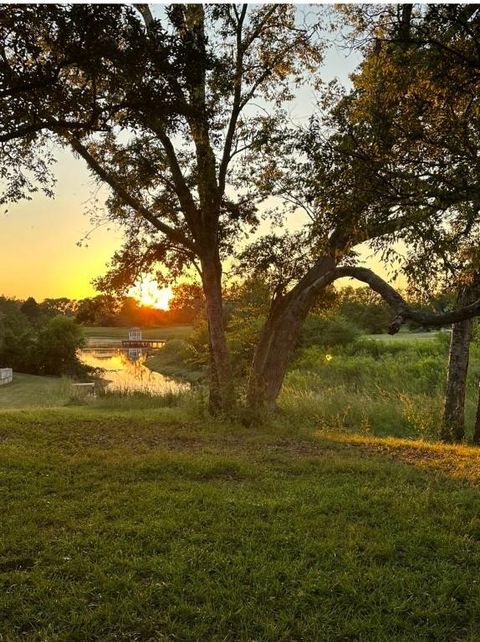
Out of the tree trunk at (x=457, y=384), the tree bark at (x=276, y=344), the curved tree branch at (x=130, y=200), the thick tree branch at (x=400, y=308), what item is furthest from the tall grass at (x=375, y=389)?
the curved tree branch at (x=130, y=200)

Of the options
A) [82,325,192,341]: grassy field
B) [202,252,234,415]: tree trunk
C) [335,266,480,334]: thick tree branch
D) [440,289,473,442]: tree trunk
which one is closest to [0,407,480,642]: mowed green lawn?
[335,266,480,334]: thick tree branch

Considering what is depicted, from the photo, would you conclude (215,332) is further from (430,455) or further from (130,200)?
(430,455)

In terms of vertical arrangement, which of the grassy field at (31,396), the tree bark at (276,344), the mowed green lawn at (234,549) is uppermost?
the tree bark at (276,344)

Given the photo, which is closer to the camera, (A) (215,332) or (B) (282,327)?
(A) (215,332)

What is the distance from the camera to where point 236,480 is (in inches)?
260

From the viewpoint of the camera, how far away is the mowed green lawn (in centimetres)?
332

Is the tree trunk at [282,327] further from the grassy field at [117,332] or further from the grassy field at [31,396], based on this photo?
the grassy field at [117,332]

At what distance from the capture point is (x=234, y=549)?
4309 millimetres

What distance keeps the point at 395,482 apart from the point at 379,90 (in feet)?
14.5

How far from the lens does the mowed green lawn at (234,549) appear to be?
3316 millimetres

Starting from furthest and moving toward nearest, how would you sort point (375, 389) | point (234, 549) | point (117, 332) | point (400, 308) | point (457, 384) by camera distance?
point (117, 332) → point (375, 389) → point (457, 384) → point (400, 308) → point (234, 549)

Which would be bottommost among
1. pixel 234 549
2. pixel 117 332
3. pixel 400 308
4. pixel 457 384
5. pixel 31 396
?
pixel 31 396

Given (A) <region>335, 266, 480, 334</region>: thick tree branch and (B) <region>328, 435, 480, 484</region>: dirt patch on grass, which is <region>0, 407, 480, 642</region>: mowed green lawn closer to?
(B) <region>328, 435, 480, 484</region>: dirt patch on grass

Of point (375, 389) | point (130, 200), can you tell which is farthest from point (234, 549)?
point (375, 389)
